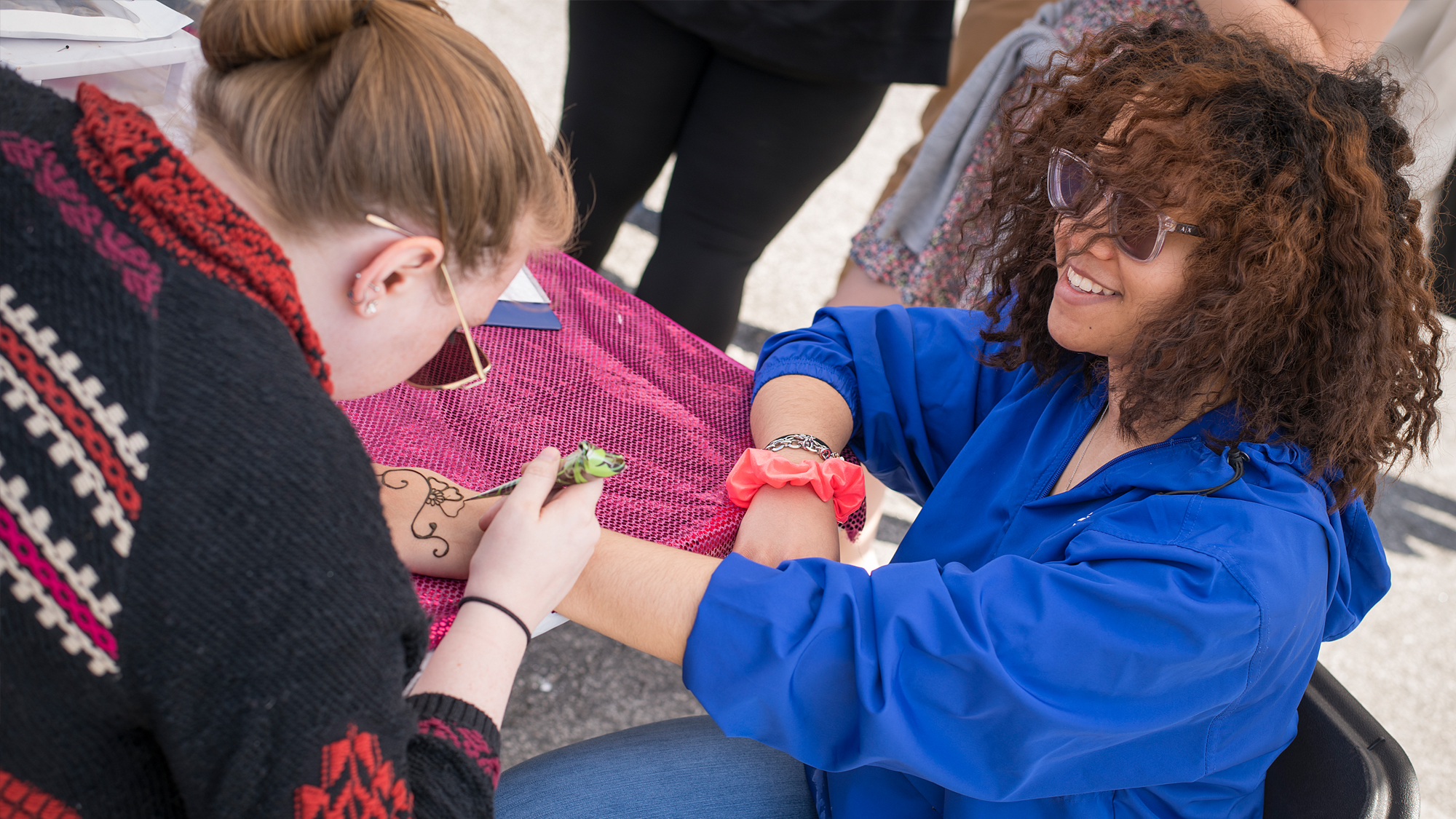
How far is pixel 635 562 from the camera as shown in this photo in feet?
3.49

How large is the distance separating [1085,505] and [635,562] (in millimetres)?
524

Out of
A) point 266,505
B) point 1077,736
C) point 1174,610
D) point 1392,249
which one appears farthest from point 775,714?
point 1392,249

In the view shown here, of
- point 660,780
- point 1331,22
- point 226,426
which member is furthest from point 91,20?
point 1331,22

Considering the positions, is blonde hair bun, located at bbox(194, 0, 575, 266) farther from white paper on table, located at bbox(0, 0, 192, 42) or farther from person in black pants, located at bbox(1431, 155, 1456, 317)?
person in black pants, located at bbox(1431, 155, 1456, 317)

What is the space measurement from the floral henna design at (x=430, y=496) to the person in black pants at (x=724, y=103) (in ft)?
2.72

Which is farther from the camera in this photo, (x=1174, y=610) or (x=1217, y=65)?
(x=1217, y=65)

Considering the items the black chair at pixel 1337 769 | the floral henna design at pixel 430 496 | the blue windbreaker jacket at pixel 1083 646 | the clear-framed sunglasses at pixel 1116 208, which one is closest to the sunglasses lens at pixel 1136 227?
the clear-framed sunglasses at pixel 1116 208

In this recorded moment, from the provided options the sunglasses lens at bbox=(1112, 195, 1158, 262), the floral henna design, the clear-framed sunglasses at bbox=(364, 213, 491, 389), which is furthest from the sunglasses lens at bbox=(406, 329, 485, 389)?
the sunglasses lens at bbox=(1112, 195, 1158, 262)

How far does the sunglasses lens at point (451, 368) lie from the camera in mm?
1066

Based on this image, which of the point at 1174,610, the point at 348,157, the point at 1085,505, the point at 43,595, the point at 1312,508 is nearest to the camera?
the point at 43,595

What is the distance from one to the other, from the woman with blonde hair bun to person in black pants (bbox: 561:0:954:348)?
1.03 m

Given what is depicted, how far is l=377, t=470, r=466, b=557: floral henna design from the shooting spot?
1021 mm

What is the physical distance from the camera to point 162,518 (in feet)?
2.10

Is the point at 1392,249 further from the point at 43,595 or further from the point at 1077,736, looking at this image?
the point at 43,595
